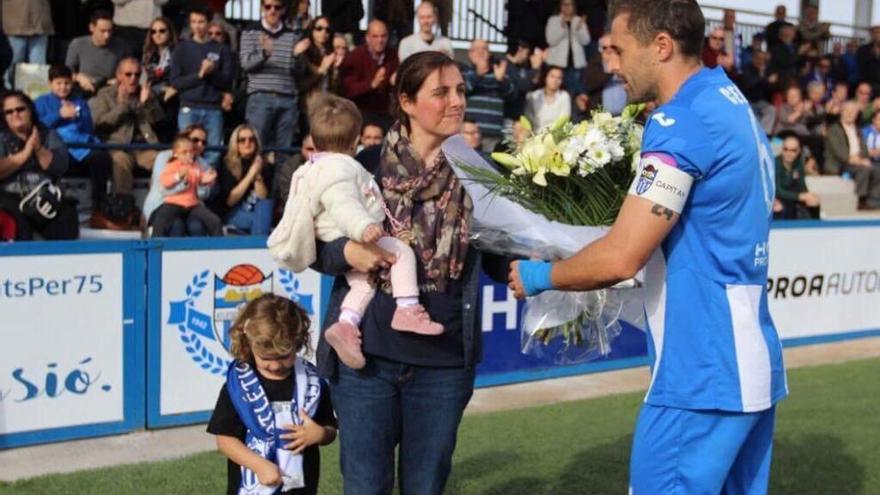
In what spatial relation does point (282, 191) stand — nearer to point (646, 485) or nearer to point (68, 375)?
point (68, 375)

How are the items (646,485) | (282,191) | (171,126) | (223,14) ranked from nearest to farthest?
(646,485)
(282,191)
(171,126)
(223,14)

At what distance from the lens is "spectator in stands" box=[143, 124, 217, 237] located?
29.8ft

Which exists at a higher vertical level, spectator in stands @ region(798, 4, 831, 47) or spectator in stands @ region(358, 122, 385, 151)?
spectator in stands @ region(798, 4, 831, 47)

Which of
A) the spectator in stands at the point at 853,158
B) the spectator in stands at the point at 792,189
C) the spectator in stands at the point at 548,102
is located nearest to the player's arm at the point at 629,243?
the spectator in stands at the point at 792,189

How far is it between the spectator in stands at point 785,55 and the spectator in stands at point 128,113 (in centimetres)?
1186

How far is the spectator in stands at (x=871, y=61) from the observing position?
2127 cm

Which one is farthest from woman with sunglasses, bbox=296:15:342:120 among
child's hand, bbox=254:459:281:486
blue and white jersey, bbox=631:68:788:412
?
blue and white jersey, bbox=631:68:788:412

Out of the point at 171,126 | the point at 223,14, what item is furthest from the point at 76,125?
the point at 223,14

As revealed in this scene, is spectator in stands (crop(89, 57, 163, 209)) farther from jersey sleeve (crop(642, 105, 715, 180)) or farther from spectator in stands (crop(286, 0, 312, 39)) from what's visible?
jersey sleeve (crop(642, 105, 715, 180))

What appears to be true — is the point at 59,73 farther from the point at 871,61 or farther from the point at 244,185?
the point at 871,61

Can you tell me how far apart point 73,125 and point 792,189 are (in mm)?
7772

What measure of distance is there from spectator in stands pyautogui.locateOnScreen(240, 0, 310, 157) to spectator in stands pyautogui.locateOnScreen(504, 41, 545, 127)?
2972 mm

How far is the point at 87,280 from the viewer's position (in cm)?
728

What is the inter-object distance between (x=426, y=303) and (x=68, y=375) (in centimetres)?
404
